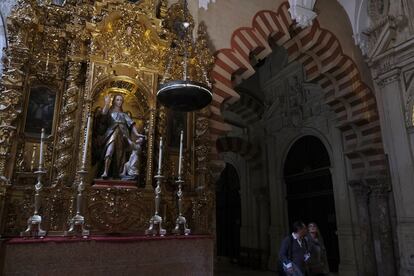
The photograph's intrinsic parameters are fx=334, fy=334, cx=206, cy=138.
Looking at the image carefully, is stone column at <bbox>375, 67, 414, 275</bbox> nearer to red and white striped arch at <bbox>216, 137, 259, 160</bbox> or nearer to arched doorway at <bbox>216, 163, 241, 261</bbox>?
red and white striped arch at <bbox>216, 137, 259, 160</bbox>

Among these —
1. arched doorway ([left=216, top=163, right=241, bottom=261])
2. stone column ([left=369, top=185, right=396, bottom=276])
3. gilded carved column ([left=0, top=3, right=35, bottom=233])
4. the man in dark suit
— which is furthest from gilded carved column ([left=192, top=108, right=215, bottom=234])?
arched doorway ([left=216, top=163, right=241, bottom=261])

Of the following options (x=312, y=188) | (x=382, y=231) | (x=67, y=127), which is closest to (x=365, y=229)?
(x=382, y=231)

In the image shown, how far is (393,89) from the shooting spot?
6137mm

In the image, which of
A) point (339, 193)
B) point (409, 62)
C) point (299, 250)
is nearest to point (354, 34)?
point (409, 62)

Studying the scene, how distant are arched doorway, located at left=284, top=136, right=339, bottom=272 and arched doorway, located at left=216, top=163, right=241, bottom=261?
2112mm

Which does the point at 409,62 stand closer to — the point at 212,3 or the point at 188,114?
the point at 212,3

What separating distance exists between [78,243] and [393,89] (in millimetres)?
5899

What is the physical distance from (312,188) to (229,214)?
341cm

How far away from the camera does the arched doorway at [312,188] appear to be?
7.37m

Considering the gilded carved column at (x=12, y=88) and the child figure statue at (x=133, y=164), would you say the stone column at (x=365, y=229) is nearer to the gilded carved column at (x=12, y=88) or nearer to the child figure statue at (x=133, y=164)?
the child figure statue at (x=133, y=164)

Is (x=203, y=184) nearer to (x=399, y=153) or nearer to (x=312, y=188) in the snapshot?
(x=399, y=153)

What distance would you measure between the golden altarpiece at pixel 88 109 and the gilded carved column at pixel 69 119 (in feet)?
0.03

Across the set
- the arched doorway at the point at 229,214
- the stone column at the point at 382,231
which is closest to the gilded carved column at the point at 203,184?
the stone column at the point at 382,231

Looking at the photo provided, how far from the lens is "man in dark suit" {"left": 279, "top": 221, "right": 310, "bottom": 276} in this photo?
327 centimetres
